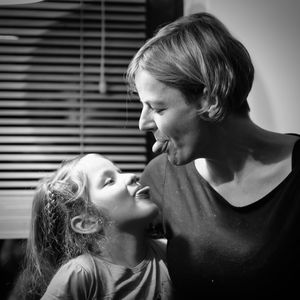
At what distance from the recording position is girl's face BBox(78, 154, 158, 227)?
126cm

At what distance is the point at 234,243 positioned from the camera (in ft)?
3.81

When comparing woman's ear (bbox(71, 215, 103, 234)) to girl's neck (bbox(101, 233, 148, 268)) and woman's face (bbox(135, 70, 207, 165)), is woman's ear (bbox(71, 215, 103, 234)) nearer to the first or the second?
girl's neck (bbox(101, 233, 148, 268))

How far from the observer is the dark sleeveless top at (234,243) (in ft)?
3.67

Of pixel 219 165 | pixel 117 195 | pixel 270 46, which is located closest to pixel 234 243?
pixel 219 165

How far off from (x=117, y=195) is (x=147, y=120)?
223 mm

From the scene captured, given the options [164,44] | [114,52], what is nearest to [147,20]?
[114,52]

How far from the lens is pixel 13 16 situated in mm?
2104

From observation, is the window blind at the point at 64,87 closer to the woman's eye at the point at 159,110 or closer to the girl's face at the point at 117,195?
the girl's face at the point at 117,195

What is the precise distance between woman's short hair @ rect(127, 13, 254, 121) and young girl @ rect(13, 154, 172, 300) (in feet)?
1.01

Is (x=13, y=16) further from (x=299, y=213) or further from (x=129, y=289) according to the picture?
(x=299, y=213)

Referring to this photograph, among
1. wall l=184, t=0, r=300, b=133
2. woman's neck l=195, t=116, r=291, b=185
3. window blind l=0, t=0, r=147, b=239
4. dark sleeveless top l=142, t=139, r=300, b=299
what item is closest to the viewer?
dark sleeveless top l=142, t=139, r=300, b=299

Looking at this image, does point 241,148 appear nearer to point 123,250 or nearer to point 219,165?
point 219,165

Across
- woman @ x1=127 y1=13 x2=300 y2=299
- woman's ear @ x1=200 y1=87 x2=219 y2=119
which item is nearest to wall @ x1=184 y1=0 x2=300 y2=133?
woman @ x1=127 y1=13 x2=300 y2=299

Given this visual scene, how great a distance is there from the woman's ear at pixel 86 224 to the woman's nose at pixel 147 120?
301mm
